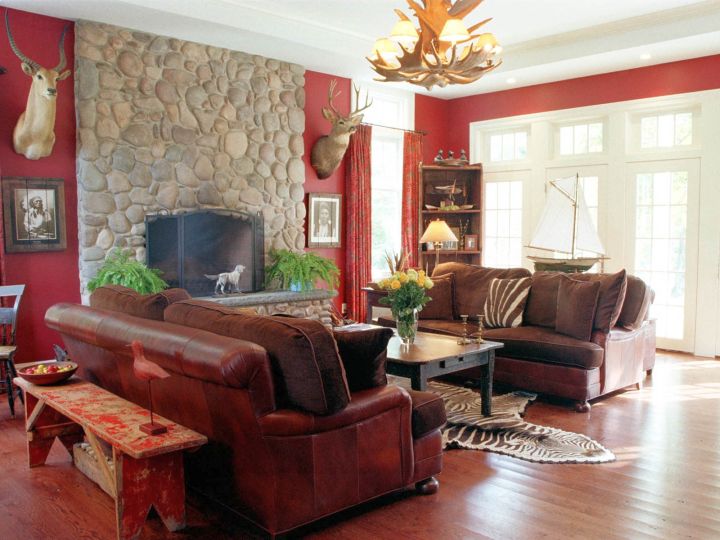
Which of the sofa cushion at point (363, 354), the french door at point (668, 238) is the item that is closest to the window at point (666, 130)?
the french door at point (668, 238)

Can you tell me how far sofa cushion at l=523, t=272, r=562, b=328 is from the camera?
18.4 feet

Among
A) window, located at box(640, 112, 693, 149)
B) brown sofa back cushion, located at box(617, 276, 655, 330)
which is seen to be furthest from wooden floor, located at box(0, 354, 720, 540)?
window, located at box(640, 112, 693, 149)

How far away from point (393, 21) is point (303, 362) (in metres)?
4.87

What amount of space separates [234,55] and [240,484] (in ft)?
16.6

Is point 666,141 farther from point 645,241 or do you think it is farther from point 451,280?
point 451,280

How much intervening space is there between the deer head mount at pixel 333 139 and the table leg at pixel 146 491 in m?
5.07

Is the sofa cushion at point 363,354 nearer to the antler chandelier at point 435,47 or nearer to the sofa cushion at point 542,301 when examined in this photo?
the antler chandelier at point 435,47

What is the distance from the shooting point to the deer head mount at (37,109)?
515 centimetres

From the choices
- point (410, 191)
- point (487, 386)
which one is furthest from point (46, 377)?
point (410, 191)

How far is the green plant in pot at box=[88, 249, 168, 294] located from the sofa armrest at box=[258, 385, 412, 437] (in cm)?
320

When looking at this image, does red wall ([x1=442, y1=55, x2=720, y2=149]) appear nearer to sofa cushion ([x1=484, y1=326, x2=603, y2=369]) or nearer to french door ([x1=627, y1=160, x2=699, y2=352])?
french door ([x1=627, y1=160, x2=699, y2=352])

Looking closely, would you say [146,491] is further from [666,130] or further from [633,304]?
[666,130]

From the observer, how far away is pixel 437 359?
13.7 ft

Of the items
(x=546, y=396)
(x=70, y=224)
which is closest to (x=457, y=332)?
(x=546, y=396)
